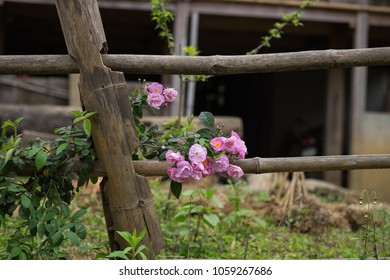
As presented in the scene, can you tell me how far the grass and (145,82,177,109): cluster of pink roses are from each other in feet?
2.30

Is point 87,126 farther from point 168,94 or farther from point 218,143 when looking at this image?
point 218,143

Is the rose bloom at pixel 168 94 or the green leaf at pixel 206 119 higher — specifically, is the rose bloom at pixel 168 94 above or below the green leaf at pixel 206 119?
above

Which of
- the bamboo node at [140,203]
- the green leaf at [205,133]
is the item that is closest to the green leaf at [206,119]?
the green leaf at [205,133]

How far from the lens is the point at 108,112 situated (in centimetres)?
288

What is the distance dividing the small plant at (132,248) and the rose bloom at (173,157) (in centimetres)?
33

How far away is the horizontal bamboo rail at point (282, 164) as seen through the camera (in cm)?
295

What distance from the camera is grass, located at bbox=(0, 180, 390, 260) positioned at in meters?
3.71

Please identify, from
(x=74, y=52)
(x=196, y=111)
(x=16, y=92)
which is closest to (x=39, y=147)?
(x=74, y=52)

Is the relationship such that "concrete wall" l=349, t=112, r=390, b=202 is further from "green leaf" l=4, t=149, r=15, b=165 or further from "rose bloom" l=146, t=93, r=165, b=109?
"green leaf" l=4, t=149, r=15, b=165

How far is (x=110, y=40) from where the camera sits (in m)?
12.2

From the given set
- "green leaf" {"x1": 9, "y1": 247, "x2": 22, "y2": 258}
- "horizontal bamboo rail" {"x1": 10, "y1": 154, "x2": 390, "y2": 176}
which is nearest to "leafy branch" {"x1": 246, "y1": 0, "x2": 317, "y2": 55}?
"horizontal bamboo rail" {"x1": 10, "y1": 154, "x2": 390, "y2": 176}

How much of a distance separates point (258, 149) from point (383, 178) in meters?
4.39

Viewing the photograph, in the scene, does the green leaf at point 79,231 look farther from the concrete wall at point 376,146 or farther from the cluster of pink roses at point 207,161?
the concrete wall at point 376,146
